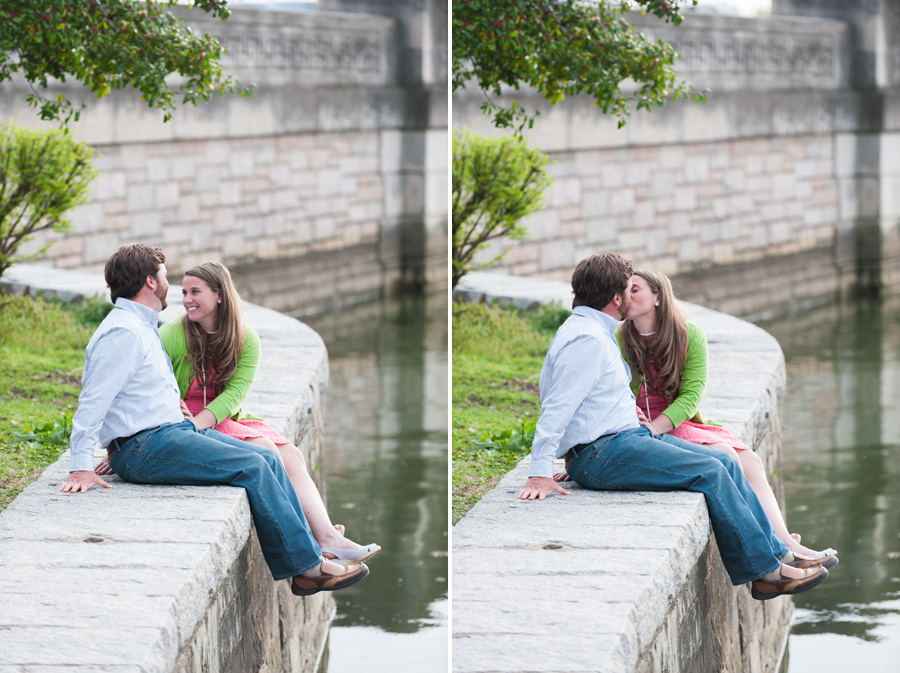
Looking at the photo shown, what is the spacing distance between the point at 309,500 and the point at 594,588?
4.08 ft

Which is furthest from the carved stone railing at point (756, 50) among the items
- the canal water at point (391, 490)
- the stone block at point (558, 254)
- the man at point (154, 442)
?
the man at point (154, 442)

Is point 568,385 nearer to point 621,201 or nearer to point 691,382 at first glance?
point 691,382

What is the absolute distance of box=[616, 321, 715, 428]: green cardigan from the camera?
353 cm

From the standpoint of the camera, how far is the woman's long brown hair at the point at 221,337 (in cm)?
355

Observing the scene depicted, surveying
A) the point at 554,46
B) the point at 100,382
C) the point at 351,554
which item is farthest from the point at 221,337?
the point at 554,46

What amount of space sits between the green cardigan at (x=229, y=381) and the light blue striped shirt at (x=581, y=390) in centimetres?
94

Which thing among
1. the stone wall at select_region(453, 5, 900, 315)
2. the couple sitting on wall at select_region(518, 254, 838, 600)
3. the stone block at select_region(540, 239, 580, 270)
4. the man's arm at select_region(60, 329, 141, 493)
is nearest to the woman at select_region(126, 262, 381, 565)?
the man's arm at select_region(60, 329, 141, 493)

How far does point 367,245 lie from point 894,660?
36.4 feet

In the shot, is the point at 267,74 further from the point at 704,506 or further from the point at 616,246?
the point at 704,506

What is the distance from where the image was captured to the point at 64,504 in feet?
10.5

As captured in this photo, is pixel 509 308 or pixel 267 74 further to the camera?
pixel 267 74

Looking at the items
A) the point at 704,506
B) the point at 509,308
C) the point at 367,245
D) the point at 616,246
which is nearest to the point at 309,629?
the point at 704,506

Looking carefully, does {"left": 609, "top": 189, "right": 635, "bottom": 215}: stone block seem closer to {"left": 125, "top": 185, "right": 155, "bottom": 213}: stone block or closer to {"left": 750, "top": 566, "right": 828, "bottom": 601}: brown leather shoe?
{"left": 125, "top": 185, "right": 155, "bottom": 213}: stone block

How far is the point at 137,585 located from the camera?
2.58m
